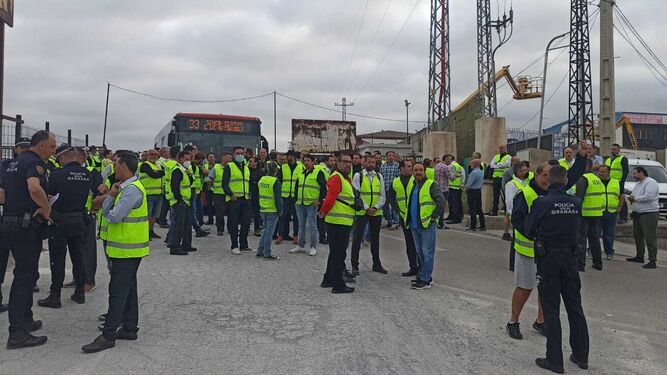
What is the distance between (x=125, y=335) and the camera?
4.88m

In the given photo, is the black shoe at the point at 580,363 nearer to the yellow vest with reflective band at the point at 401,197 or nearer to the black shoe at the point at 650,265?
the yellow vest with reflective band at the point at 401,197

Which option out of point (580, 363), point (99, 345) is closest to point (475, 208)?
point (580, 363)

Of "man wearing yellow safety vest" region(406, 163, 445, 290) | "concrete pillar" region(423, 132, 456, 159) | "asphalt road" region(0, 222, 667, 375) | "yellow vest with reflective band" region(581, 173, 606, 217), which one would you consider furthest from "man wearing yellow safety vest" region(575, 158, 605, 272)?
"concrete pillar" region(423, 132, 456, 159)

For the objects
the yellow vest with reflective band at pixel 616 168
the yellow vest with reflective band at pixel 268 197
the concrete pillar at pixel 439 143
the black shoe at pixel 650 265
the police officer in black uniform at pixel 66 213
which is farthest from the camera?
the concrete pillar at pixel 439 143

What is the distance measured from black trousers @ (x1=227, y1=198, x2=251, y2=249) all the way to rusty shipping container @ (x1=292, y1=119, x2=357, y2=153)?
63.3 ft

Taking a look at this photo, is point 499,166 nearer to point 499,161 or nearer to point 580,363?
point 499,161

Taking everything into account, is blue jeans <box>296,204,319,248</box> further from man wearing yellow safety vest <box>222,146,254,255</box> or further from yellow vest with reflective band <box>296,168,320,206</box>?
man wearing yellow safety vest <box>222,146,254,255</box>

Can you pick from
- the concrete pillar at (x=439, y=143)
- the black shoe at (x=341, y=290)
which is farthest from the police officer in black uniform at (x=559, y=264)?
the concrete pillar at (x=439, y=143)

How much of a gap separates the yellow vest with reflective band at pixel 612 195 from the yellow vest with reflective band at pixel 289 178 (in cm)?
579

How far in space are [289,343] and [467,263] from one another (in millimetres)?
5072

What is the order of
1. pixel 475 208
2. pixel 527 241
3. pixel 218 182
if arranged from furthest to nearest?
pixel 475 208 → pixel 218 182 → pixel 527 241

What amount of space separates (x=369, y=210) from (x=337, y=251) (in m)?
1.30

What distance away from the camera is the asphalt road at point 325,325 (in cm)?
439

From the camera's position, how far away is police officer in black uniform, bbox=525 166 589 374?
178 inches
